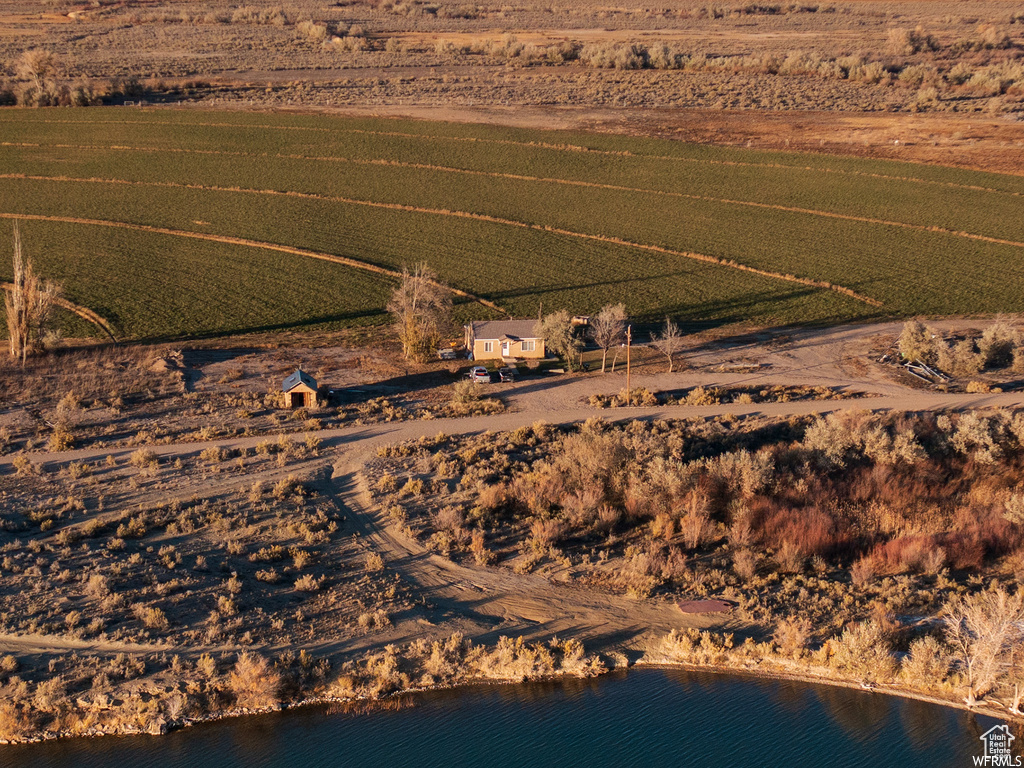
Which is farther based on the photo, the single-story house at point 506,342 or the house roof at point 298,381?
the single-story house at point 506,342

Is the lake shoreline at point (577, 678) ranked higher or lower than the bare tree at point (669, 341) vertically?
lower

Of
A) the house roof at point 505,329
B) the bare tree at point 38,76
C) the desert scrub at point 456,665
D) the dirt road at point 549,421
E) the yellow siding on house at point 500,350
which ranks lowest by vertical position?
the desert scrub at point 456,665

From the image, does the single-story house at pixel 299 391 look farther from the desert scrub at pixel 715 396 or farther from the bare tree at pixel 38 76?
the bare tree at pixel 38 76

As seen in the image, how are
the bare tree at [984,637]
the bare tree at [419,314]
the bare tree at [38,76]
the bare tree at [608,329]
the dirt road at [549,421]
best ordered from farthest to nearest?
the bare tree at [38,76] < the bare tree at [419,314] < the bare tree at [608,329] < the dirt road at [549,421] < the bare tree at [984,637]

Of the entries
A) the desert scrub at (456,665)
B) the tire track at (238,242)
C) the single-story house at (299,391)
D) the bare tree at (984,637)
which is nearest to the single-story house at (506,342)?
the tire track at (238,242)

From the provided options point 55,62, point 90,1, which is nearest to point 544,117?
point 55,62

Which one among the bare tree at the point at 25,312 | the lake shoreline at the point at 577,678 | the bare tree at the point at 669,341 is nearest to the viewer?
the lake shoreline at the point at 577,678

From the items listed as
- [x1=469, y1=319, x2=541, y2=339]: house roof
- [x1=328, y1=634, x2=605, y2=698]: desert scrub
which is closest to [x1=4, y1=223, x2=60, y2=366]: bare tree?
[x1=469, y1=319, x2=541, y2=339]: house roof

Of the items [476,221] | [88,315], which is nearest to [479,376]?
[88,315]
